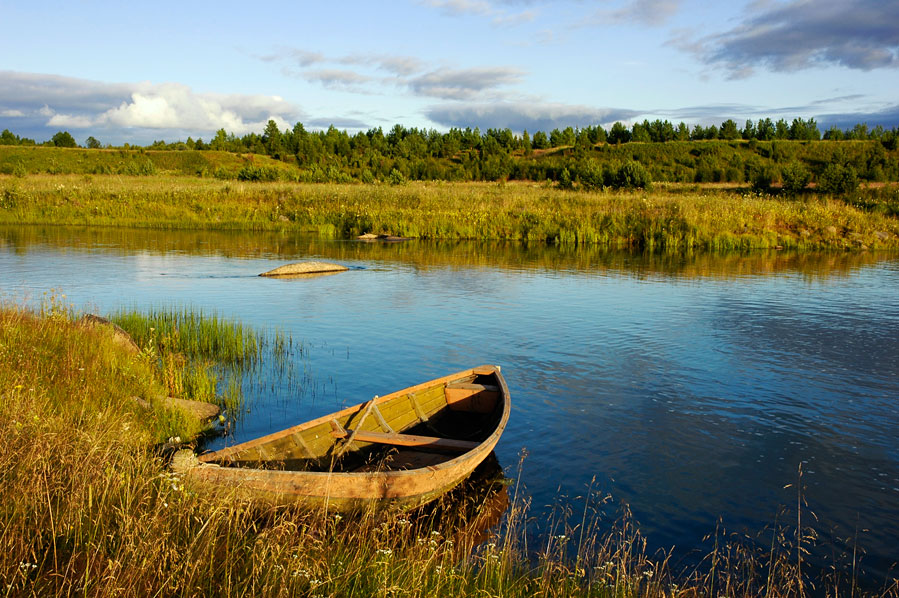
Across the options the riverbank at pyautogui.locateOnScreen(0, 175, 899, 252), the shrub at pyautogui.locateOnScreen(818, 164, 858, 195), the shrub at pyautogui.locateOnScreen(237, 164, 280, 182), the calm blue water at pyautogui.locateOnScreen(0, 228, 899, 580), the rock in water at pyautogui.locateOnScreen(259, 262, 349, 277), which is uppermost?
the shrub at pyautogui.locateOnScreen(237, 164, 280, 182)

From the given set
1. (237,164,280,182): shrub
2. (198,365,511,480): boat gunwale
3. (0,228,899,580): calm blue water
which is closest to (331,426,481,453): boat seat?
(198,365,511,480): boat gunwale

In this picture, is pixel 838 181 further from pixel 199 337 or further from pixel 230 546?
pixel 230 546

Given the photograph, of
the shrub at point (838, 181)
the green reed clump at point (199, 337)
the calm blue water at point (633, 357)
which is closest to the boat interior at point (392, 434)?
the calm blue water at point (633, 357)

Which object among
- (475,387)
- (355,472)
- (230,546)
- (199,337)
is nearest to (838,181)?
(475,387)

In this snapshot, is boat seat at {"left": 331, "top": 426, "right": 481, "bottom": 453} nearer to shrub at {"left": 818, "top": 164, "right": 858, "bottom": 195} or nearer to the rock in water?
the rock in water

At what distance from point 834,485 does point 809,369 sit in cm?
535

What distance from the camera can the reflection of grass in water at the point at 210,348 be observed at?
10430 mm

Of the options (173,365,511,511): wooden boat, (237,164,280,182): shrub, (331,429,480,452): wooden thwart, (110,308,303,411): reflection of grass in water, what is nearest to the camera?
(173,365,511,511): wooden boat

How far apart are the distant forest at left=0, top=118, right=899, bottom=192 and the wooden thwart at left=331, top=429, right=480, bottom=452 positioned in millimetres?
54755

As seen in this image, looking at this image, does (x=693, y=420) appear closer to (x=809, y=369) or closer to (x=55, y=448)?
(x=809, y=369)

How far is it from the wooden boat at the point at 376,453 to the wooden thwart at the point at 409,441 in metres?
0.01

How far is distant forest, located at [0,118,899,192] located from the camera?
77.4m

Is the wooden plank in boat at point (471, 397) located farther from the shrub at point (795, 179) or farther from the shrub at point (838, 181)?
the shrub at point (838, 181)

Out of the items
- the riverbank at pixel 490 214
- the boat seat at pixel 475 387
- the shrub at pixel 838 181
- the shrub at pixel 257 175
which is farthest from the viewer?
the shrub at pixel 257 175
